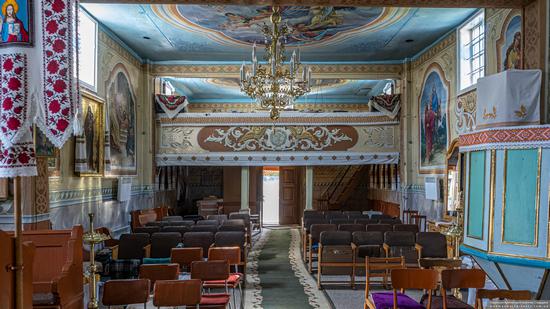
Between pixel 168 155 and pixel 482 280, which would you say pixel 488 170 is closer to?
pixel 482 280

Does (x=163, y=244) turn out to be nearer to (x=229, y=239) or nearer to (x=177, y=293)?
(x=229, y=239)

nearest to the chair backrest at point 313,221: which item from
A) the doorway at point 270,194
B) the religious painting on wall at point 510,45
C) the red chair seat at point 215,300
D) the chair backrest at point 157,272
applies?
the religious painting on wall at point 510,45

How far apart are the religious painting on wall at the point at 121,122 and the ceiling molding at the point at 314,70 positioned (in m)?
1.73

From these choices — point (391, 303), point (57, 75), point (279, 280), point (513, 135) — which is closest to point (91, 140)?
point (279, 280)

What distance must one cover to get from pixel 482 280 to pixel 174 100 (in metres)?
11.0

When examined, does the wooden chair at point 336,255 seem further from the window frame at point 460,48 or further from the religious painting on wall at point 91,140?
the religious painting on wall at point 91,140

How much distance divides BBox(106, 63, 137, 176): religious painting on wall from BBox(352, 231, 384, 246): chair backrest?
19.4 ft

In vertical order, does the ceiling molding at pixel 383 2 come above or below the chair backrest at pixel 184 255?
above

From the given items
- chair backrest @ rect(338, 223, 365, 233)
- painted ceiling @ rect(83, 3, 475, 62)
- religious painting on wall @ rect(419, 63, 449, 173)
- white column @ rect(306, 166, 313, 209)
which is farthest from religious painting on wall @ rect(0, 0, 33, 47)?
white column @ rect(306, 166, 313, 209)

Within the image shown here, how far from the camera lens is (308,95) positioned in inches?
787

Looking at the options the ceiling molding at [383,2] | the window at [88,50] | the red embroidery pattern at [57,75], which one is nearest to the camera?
the red embroidery pattern at [57,75]

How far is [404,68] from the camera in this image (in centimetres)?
1435

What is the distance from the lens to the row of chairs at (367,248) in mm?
8328

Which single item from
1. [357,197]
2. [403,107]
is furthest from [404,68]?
[357,197]
